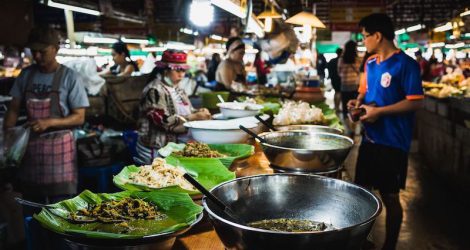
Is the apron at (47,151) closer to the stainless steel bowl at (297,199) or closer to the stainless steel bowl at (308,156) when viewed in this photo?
the stainless steel bowl at (308,156)

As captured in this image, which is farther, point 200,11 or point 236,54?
point 236,54

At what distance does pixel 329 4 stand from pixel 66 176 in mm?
9731

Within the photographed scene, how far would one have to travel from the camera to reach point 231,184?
5.47 feet

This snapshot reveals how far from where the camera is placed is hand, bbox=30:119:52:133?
3514mm

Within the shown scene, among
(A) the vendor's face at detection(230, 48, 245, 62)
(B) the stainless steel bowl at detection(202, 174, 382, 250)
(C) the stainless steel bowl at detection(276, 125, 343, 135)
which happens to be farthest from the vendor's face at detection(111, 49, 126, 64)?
(B) the stainless steel bowl at detection(202, 174, 382, 250)

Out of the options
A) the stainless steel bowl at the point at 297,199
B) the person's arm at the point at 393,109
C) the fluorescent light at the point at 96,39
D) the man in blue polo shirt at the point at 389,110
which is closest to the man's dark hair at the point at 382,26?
the man in blue polo shirt at the point at 389,110

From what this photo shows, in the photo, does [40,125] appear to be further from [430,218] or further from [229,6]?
[430,218]

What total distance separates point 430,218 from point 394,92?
2443 millimetres

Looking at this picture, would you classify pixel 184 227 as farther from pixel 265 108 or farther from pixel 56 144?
pixel 265 108

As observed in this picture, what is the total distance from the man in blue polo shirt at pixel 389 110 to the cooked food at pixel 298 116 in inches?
17.3

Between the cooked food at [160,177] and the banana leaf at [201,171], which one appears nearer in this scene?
the cooked food at [160,177]

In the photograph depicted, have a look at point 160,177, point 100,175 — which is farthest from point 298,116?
point 100,175

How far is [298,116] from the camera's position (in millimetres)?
3789

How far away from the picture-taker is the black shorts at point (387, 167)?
3.66 m
